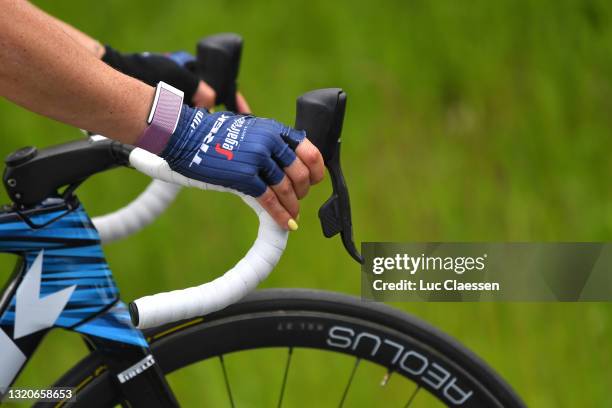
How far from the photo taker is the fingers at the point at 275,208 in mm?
1427

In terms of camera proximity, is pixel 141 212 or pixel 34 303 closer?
pixel 34 303

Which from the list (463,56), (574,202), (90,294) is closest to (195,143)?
(90,294)

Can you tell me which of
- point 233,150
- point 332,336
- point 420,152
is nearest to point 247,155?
point 233,150

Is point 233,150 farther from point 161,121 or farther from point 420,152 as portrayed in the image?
point 420,152

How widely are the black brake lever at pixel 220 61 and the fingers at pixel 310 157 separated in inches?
24.3

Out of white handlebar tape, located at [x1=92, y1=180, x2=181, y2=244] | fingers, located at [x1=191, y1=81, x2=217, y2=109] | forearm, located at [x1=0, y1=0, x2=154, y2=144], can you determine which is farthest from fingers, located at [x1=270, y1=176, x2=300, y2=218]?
fingers, located at [x1=191, y1=81, x2=217, y2=109]

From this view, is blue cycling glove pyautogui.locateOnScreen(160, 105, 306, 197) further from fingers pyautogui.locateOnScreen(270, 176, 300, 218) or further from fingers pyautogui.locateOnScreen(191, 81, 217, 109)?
fingers pyautogui.locateOnScreen(191, 81, 217, 109)

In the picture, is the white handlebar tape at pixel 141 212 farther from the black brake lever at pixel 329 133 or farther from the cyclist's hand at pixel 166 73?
the black brake lever at pixel 329 133

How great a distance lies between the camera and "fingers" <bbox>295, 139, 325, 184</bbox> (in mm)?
1415

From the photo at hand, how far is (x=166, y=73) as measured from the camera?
195 centimetres

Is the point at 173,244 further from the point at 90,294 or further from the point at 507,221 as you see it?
the point at 90,294

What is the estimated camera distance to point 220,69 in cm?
198

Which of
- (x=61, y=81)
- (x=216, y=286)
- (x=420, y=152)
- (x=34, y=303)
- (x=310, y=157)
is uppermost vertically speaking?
(x=420, y=152)

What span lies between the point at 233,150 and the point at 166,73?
0.62m
